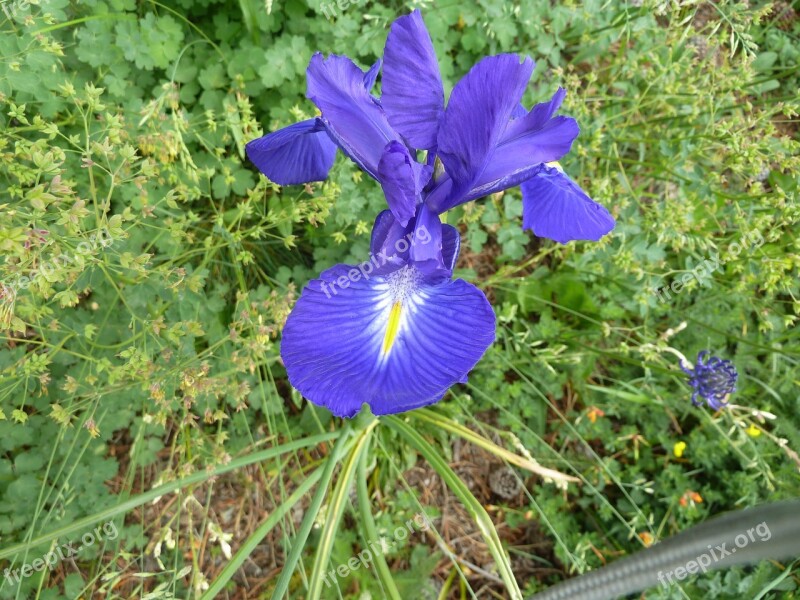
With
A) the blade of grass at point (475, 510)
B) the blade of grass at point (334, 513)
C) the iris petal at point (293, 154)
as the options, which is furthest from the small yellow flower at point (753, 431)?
the iris petal at point (293, 154)

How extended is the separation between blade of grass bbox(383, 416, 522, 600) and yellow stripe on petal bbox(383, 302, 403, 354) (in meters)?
0.79

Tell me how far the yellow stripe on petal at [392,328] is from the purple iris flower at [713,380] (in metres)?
1.69

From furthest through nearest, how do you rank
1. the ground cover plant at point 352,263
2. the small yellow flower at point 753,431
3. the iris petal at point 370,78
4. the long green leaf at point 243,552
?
the small yellow flower at point 753,431
the ground cover plant at point 352,263
the long green leaf at point 243,552
the iris petal at point 370,78

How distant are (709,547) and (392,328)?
82cm

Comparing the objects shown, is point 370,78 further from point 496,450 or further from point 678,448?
point 678,448

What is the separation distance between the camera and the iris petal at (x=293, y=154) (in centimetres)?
186

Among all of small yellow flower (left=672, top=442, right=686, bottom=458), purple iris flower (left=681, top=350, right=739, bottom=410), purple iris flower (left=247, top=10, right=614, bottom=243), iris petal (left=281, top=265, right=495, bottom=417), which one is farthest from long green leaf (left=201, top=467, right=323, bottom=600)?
small yellow flower (left=672, top=442, right=686, bottom=458)

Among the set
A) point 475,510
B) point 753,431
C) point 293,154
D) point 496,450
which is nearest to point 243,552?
point 475,510

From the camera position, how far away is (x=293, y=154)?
6.35 feet

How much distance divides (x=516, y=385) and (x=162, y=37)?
2.27 meters

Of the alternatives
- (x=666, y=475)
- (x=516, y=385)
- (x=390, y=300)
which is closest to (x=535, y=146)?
(x=390, y=300)

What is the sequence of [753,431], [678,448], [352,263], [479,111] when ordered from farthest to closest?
[678,448] → [753,431] → [352,263] → [479,111]

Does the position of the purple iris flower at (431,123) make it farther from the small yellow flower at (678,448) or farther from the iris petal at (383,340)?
the small yellow flower at (678,448)

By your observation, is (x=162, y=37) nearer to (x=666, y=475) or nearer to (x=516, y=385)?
(x=516, y=385)
